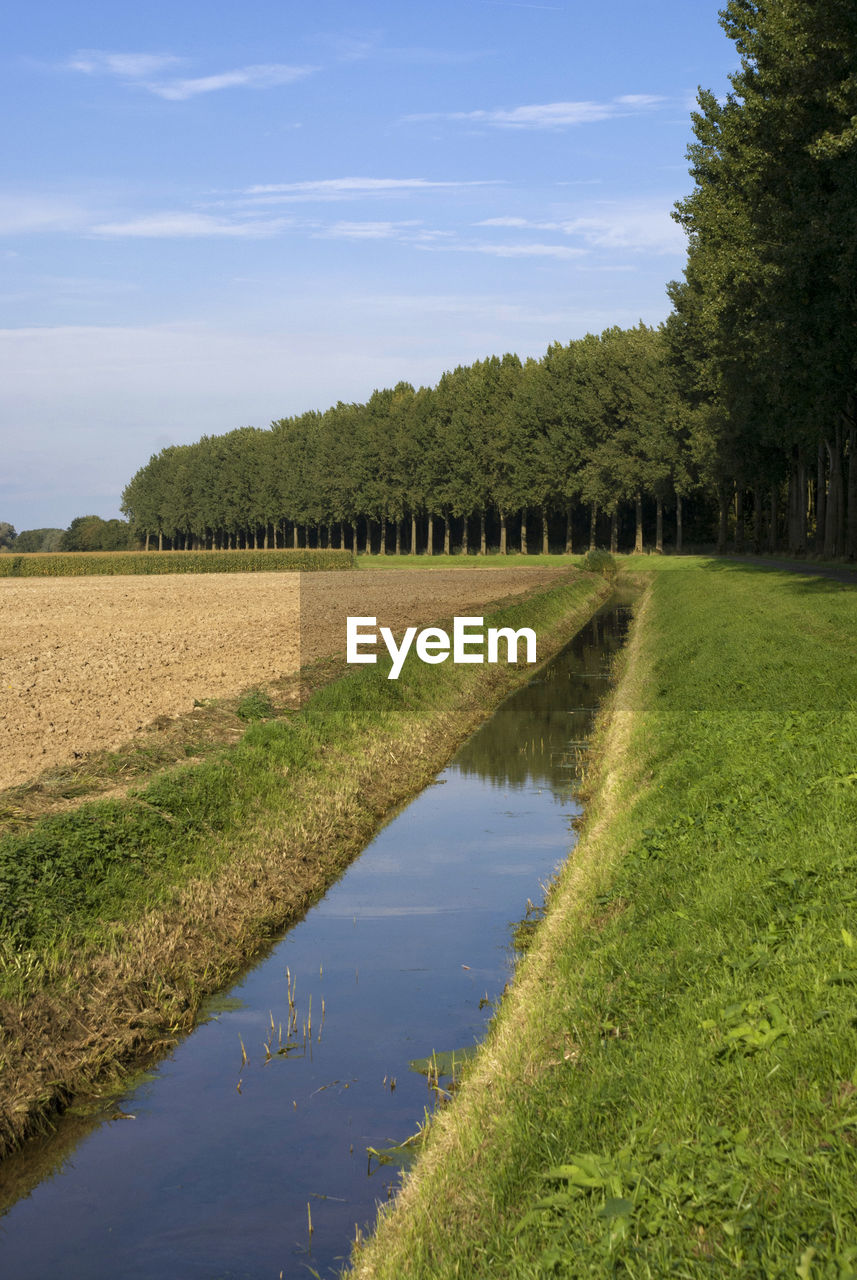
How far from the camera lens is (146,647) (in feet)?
110

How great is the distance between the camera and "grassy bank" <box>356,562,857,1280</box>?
495cm

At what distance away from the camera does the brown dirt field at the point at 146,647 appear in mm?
19703

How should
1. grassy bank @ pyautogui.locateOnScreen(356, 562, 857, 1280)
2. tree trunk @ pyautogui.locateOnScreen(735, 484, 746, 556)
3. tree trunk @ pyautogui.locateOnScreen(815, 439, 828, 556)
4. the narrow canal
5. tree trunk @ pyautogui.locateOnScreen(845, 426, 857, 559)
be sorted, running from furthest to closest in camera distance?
1. tree trunk @ pyautogui.locateOnScreen(735, 484, 746, 556)
2. tree trunk @ pyautogui.locateOnScreen(815, 439, 828, 556)
3. tree trunk @ pyautogui.locateOnScreen(845, 426, 857, 559)
4. the narrow canal
5. grassy bank @ pyautogui.locateOnScreen(356, 562, 857, 1280)

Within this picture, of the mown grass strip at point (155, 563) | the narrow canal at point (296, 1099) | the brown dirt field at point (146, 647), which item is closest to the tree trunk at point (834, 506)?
the brown dirt field at point (146, 647)

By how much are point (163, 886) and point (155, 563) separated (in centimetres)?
11553

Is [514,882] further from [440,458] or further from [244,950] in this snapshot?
[440,458]

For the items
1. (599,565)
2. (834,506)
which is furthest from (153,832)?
(599,565)

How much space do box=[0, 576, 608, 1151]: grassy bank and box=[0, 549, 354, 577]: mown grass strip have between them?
102 meters

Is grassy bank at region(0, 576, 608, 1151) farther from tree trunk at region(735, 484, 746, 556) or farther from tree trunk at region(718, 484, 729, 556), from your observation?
tree trunk at region(718, 484, 729, 556)

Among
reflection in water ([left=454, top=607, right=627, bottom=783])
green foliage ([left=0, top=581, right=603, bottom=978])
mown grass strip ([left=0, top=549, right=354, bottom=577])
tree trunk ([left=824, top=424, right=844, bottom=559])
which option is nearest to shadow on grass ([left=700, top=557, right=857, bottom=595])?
tree trunk ([left=824, top=424, right=844, bottom=559])

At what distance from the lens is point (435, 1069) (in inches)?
345

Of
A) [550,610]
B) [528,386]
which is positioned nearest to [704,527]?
[528,386]

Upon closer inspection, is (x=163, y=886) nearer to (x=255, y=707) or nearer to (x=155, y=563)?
(x=255, y=707)

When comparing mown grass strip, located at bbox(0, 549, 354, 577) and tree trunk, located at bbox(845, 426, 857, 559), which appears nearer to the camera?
tree trunk, located at bbox(845, 426, 857, 559)
